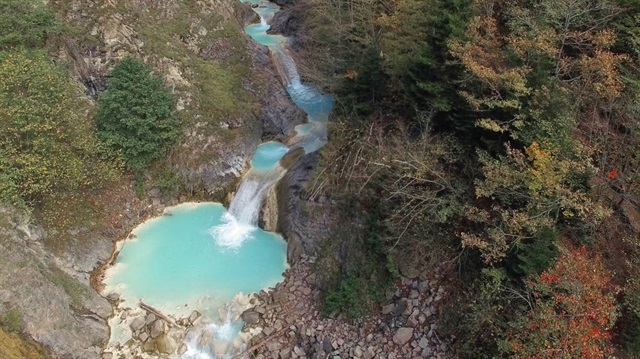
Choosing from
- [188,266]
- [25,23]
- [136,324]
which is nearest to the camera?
[136,324]

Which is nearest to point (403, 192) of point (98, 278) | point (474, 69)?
point (474, 69)

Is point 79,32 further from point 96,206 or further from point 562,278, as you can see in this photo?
point 562,278

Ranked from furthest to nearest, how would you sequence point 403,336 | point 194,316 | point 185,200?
point 185,200 → point 194,316 → point 403,336

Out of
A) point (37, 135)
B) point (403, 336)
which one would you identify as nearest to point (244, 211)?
point (37, 135)

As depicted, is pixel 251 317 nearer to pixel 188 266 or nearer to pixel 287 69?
pixel 188 266

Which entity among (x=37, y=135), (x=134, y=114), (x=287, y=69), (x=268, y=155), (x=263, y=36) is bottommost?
(x=268, y=155)

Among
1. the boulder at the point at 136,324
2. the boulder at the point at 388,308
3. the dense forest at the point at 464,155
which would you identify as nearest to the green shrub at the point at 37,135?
the dense forest at the point at 464,155
